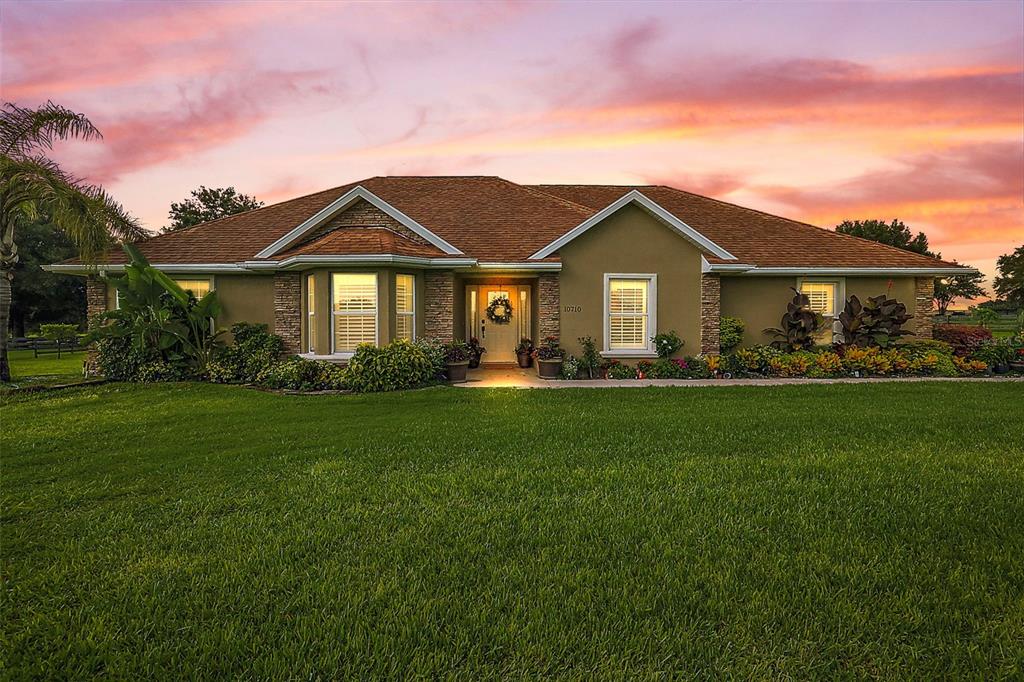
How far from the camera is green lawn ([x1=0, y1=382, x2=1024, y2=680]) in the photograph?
2.49 meters

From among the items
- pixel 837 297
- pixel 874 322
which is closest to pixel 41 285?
pixel 837 297

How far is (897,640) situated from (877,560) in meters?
0.97

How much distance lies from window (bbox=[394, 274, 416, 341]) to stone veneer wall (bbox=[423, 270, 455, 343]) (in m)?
0.55

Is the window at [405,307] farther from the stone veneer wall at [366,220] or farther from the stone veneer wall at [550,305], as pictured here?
the stone veneer wall at [550,305]

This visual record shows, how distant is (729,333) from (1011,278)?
73.5 metres

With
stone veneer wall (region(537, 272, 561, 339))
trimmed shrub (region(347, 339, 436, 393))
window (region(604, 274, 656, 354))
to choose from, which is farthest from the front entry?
trimmed shrub (region(347, 339, 436, 393))

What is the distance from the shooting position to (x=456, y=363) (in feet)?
40.7

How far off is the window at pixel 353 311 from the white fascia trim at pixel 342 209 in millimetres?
1908

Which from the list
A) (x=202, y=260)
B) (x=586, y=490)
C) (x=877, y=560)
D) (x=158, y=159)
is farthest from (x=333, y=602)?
(x=158, y=159)

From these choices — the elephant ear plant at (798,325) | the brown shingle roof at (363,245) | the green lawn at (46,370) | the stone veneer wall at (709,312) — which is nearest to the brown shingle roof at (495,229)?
the brown shingle roof at (363,245)

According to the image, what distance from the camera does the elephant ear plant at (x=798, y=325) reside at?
46.7ft

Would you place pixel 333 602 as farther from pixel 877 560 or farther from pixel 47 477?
pixel 47 477

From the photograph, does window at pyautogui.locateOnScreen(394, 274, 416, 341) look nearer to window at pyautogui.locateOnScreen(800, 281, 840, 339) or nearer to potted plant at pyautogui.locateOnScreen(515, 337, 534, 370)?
potted plant at pyautogui.locateOnScreen(515, 337, 534, 370)

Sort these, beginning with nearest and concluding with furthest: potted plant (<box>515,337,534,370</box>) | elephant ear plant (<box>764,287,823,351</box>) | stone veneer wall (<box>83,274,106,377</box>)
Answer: stone veneer wall (<box>83,274,106,377</box>), elephant ear plant (<box>764,287,823,351</box>), potted plant (<box>515,337,534,370</box>)
